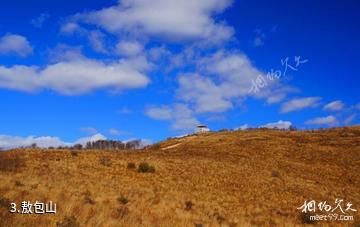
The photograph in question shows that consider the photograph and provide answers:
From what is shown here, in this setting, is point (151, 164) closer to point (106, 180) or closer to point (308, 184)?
point (106, 180)

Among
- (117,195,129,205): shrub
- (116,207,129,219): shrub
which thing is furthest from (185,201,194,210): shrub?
(116,207,129,219): shrub

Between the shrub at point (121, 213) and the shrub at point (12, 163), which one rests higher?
the shrub at point (12, 163)

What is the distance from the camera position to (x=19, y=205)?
14250 millimetres

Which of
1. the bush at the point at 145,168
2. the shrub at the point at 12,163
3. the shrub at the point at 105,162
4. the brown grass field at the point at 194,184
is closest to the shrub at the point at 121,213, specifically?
the brown grass field at the point at 194,184

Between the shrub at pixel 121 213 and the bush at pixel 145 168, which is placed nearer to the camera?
the shrub at pixel 121 213

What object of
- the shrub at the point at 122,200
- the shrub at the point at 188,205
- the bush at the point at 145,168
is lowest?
the shrub at the point at 188,205

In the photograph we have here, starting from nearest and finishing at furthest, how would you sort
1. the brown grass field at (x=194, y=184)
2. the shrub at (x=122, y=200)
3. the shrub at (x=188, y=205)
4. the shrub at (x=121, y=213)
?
the shrub at (x=121, y=213) < the brown grass field at (x=194, y=184) < the shrub at (x=122, y=200) < the shrub at (x=188, y=205)

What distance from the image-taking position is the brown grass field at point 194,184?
1684 cm

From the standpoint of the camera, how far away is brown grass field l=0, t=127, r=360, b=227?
55.3 feet

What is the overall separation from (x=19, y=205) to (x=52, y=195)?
339cm

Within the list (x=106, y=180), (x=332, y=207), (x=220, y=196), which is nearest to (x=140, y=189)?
(x=106, y=180)

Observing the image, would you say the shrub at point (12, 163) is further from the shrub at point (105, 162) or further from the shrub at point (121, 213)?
the shrub at point (121, 213)

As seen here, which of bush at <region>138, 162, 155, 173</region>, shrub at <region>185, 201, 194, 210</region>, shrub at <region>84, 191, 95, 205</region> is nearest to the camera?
shrub at <region>84, 191, 95, 205</region>

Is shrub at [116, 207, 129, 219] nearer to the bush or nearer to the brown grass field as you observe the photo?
the brown grass field
